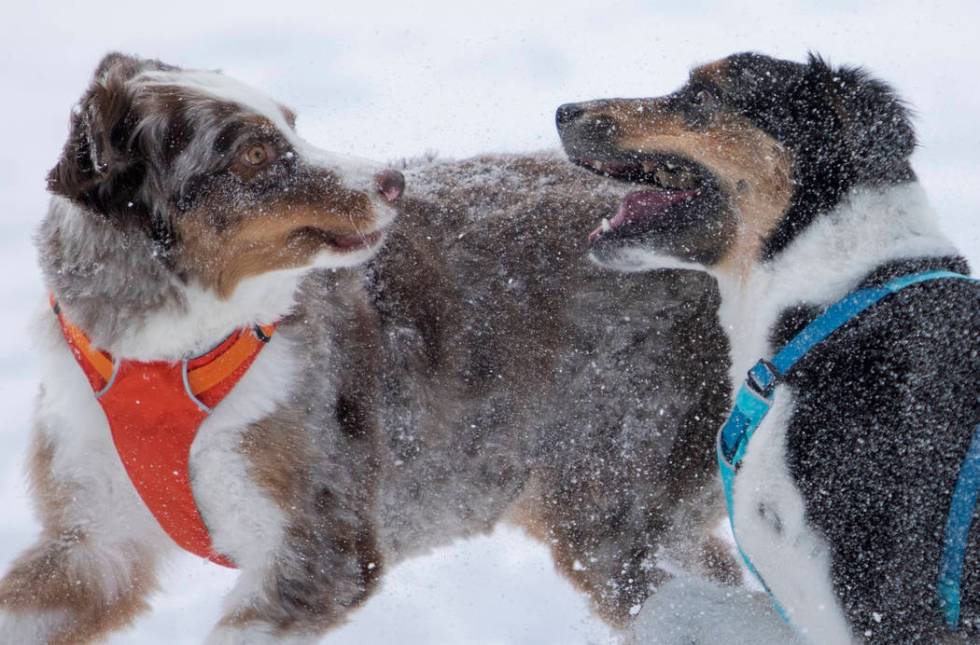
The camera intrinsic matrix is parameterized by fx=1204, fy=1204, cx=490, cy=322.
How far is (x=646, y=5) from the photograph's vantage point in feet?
30.2

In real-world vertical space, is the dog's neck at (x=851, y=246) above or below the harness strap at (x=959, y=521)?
above

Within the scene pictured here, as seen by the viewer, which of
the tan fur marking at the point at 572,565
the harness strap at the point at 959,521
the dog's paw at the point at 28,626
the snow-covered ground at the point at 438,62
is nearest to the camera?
the harness strap at the point at 959,521

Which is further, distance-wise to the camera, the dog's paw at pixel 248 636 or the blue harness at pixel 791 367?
the dog's paw at pixel 248 636

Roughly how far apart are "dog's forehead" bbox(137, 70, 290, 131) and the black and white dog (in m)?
0.99

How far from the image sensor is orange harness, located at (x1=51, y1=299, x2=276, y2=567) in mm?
3842

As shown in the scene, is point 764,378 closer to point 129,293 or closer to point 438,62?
point 129,293

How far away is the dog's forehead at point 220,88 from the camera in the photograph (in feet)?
12.5

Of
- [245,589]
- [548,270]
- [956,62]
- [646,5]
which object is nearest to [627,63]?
[646,5]

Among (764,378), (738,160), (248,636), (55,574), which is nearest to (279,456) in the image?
(248,636)

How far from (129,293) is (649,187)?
68.8 inches

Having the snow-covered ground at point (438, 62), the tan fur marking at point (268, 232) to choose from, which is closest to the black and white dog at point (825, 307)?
the tan fur marking at point (268, 232)

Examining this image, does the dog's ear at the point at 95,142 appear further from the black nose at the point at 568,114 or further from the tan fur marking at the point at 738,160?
the tan fur marking at the point at 738,160

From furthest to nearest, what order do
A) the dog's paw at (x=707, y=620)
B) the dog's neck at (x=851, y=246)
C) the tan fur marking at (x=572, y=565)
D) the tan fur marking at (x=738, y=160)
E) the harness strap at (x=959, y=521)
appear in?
the tan fur marking at (x=572, y=565), the dog's paw at (x=707, y=620), the tan fur marking at (x=738, y=160), the dog's neck at (x=851, y=246), the harness strap at (x=959, y=521)

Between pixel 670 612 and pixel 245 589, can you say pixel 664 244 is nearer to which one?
pixel 670 612
